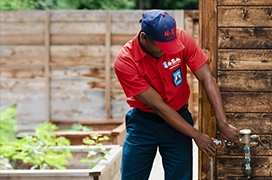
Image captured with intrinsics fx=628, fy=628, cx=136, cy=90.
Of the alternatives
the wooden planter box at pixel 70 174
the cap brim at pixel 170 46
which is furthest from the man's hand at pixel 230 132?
the wooden planter box at pixel 70 174

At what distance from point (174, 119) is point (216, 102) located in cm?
33

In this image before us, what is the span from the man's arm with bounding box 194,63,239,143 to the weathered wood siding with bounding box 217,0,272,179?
0.62 ft

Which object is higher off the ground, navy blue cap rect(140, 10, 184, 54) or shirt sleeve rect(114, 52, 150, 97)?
navy blue cap rect(140, 10, 184, 54)

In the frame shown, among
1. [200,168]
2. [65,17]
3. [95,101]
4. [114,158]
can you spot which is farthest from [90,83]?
[200,168]

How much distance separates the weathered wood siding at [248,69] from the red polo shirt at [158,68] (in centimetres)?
24

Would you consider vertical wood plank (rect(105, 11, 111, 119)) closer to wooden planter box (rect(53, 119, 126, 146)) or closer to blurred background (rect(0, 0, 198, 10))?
wooden planter box (rect(53, 119, 126, 146))

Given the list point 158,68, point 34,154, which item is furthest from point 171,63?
point 34,154

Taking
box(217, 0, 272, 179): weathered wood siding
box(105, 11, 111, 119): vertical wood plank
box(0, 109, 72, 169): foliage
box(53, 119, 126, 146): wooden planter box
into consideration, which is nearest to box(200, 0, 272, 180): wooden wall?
box(217, 0, 272, 179): weathered wood siding

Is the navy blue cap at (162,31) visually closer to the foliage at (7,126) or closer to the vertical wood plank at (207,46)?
the vertical wood plank at (207,46)

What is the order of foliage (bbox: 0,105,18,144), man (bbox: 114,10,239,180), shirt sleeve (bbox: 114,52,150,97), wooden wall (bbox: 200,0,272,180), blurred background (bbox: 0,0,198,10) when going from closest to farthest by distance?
man (bbox: 114,10,239,180), shirt sleeve (bbox: 114,52,150,97), wooden wall (bbox: 200,0,272,180), foliage (bbox: 0,105,18,144), blurred background (bbox: 0,0,198,10)

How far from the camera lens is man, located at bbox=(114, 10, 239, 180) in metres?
4.00

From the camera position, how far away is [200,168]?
14.8 ft

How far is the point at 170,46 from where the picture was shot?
3889 mm

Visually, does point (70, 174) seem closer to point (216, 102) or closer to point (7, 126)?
point (216, 102)
